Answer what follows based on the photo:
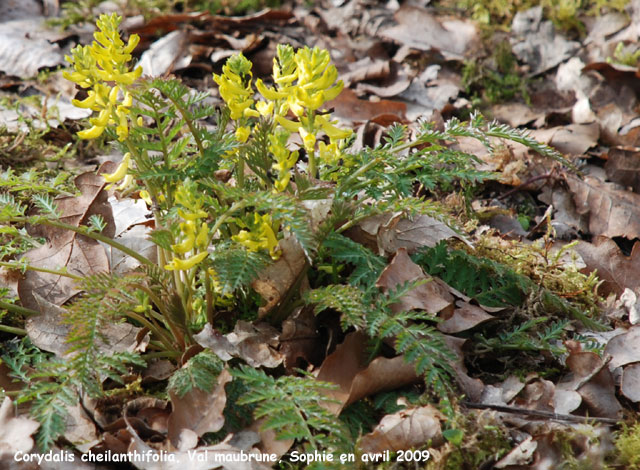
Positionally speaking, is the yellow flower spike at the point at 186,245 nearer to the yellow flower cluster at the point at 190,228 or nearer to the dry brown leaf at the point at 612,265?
the yellow flower cluster at the point at 190,228

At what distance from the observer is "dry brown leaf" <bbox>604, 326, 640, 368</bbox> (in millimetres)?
2334

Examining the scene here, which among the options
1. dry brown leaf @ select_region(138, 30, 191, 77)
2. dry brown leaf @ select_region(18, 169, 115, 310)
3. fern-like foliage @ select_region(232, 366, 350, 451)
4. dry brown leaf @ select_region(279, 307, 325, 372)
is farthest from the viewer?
dry brown leaf @ select_region(138, 30, 191, 77)

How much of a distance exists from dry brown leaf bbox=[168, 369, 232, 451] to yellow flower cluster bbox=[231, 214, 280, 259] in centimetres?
42

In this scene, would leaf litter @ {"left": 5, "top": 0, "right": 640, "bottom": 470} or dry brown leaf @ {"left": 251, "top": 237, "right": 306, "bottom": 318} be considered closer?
leaf litter @ {"left": 5, "top": 0, "right": 640, "bottom": 470}

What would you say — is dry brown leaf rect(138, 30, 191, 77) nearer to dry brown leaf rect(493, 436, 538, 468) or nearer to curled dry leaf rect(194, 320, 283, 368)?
curled dry leaf rect(194, 320, 283, 368)

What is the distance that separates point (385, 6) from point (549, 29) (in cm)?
128

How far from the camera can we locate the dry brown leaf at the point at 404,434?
201cm

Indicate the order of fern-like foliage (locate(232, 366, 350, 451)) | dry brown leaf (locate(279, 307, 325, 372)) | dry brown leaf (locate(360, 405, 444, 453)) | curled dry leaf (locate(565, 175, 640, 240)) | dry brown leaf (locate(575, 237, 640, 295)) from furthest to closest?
1. curled dry leaf (locate(565, 175, 640, 240))
2. dry brown leaf (locate(575, 237, 640, 295))
3. dry brown leaf (locate(279, 307, 325, 372))
4. dry brown leaf (locate(360, 405, 444, 453))
5. fern-like foliage (locate(232, 366, 350, 451))

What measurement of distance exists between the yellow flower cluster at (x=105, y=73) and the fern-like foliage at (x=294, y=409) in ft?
2.98

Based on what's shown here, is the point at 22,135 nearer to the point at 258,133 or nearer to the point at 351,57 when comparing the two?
the point at 258,133

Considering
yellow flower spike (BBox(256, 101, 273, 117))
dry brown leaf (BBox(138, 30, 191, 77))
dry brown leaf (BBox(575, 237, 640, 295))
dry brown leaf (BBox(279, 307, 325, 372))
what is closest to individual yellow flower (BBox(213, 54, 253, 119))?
yellow flower spike (BBox(256, 101, 273, 117))

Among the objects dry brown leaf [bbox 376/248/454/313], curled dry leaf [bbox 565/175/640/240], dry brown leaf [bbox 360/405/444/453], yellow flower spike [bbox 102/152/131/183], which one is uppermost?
yellow flower spike [bbox 102/152/131/183]

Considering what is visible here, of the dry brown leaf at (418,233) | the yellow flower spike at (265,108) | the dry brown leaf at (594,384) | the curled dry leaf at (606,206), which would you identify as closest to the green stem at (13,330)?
the yellow flower spike at (265,108)

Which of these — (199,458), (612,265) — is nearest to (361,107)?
(612,265)
